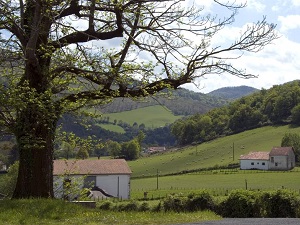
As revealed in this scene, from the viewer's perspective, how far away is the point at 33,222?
36.6 ft

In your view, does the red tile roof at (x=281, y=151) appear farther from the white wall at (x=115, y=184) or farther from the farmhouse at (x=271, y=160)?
the white wall at (x=115, y=184)

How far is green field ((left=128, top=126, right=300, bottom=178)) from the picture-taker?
127 meters

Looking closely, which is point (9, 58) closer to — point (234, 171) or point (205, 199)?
point (205, 199)

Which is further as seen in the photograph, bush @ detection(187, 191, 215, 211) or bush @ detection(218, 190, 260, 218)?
bush @ detection(187, 191, 215, 211)

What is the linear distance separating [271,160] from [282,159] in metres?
3.37

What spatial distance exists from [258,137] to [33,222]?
14423 centimetres

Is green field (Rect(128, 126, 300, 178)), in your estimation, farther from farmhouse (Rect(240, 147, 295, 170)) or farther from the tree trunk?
the tree trunk

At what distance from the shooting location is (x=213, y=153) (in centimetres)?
14000

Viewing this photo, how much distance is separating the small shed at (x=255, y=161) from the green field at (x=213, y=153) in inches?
186

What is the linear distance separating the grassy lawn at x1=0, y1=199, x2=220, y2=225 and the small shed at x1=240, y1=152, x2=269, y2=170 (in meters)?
110

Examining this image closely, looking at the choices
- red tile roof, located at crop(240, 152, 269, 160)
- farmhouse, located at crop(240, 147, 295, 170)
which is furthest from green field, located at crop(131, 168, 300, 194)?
red tile roof, located at crop(240, 152, 269, 160)

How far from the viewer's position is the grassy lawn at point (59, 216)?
11219mm

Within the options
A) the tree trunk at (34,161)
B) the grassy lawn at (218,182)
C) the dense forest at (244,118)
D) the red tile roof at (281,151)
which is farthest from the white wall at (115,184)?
the dense forest at (244,118)

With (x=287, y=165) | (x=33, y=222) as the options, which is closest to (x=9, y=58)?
(x=33, y=222)
